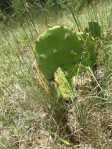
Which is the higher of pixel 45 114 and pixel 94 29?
pixel 94 29

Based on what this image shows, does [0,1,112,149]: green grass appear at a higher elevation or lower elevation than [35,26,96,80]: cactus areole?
lower

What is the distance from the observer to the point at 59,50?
65.1 inches

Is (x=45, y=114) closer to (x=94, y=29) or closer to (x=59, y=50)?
(x=59, y=50)

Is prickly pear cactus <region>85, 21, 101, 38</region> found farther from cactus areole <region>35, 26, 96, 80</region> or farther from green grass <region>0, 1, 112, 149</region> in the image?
cactus areole <region>35, 26, 96, 80</region>

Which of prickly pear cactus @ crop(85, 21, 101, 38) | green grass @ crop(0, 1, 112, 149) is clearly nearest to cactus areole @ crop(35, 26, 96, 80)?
green grass @ crop(0, 1, 112, 149)

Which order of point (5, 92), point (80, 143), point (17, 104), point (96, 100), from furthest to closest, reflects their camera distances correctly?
1. point (5, 92)
2. point (17, 104)
3. point (96, 100)
4. point (80, 143)

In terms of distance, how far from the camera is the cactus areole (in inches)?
64.2

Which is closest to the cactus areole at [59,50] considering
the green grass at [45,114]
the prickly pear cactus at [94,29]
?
the green grass at [45,114]

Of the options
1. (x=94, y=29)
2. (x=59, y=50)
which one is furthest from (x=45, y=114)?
(x=94, y=29)

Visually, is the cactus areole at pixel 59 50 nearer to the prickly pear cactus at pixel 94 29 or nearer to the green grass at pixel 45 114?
the green grass at pixel 45 114

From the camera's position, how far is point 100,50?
78.7 inches

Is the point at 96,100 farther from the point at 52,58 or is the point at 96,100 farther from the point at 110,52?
the point at 110,52

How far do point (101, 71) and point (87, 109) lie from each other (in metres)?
0.45

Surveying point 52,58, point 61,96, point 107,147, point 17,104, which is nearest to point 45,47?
point 52,58
